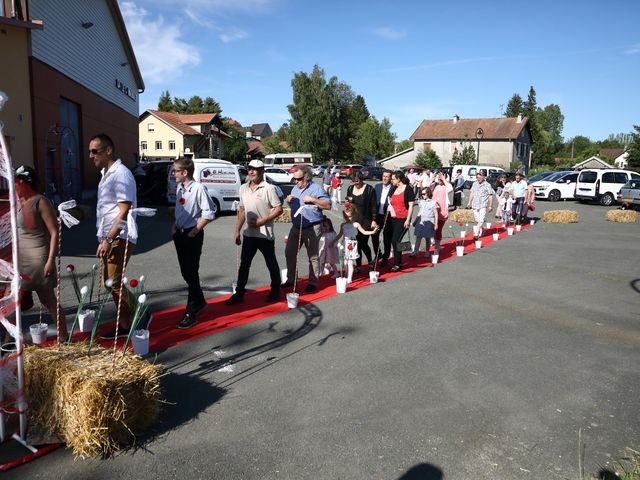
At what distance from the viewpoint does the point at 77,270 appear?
339 inches

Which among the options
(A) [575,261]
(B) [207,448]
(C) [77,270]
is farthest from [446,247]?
(B) [207,448]

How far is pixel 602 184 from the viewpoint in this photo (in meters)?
26.0

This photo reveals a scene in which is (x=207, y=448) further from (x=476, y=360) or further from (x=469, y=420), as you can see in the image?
(x=476, y=360)

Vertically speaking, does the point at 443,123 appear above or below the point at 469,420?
above

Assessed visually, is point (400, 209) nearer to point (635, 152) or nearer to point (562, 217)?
point (562, 217)

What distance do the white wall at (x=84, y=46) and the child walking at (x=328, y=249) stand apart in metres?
13.7

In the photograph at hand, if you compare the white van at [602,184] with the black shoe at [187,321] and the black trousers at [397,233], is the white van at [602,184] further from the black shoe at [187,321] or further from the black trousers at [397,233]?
the black shoe at [187,321]

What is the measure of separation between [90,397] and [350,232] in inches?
220

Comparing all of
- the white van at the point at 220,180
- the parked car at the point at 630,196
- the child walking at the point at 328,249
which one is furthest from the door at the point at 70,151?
the parked car at the point at 630,196

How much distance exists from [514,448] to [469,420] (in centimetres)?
41

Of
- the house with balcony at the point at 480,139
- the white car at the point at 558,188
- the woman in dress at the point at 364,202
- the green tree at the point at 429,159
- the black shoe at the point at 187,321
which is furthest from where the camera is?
the house with balcony at the point at 480,139

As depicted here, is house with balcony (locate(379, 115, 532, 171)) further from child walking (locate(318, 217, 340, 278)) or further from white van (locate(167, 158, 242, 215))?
child walking (locate(318, 217, 340, 278))

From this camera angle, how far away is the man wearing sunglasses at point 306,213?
22.1 feet

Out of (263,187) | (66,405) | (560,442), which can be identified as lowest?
(560,442)
